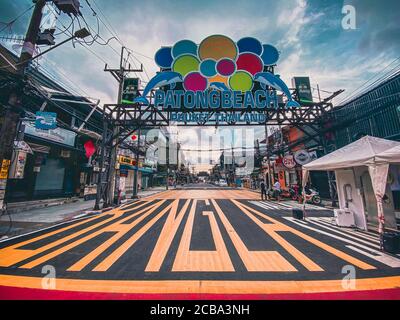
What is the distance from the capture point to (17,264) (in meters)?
3.89

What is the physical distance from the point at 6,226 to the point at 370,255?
13201 millimetres

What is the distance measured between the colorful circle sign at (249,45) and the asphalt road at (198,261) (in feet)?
36.7

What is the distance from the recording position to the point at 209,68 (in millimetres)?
10656

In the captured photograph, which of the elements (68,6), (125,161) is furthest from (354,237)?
(125,161)

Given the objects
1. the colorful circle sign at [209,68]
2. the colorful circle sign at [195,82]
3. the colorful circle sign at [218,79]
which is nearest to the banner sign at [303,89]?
the colorful circle sign at [218,79]

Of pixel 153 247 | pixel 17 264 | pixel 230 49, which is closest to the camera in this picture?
pixel 17 264

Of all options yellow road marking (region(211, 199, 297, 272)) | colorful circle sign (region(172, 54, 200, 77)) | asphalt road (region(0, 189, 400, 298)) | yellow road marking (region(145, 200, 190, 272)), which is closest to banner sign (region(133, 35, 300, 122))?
colorful circle sign (region(172, 54, 200, 77))

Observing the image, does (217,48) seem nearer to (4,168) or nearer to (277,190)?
(4,168)

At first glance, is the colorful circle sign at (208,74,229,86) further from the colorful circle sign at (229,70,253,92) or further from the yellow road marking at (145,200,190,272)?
the yellow road marking at (145,200,190,272)

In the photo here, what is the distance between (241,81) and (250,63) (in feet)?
4.58

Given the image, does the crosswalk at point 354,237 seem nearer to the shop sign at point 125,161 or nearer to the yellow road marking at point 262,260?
the yellow road marking at point 262,260
